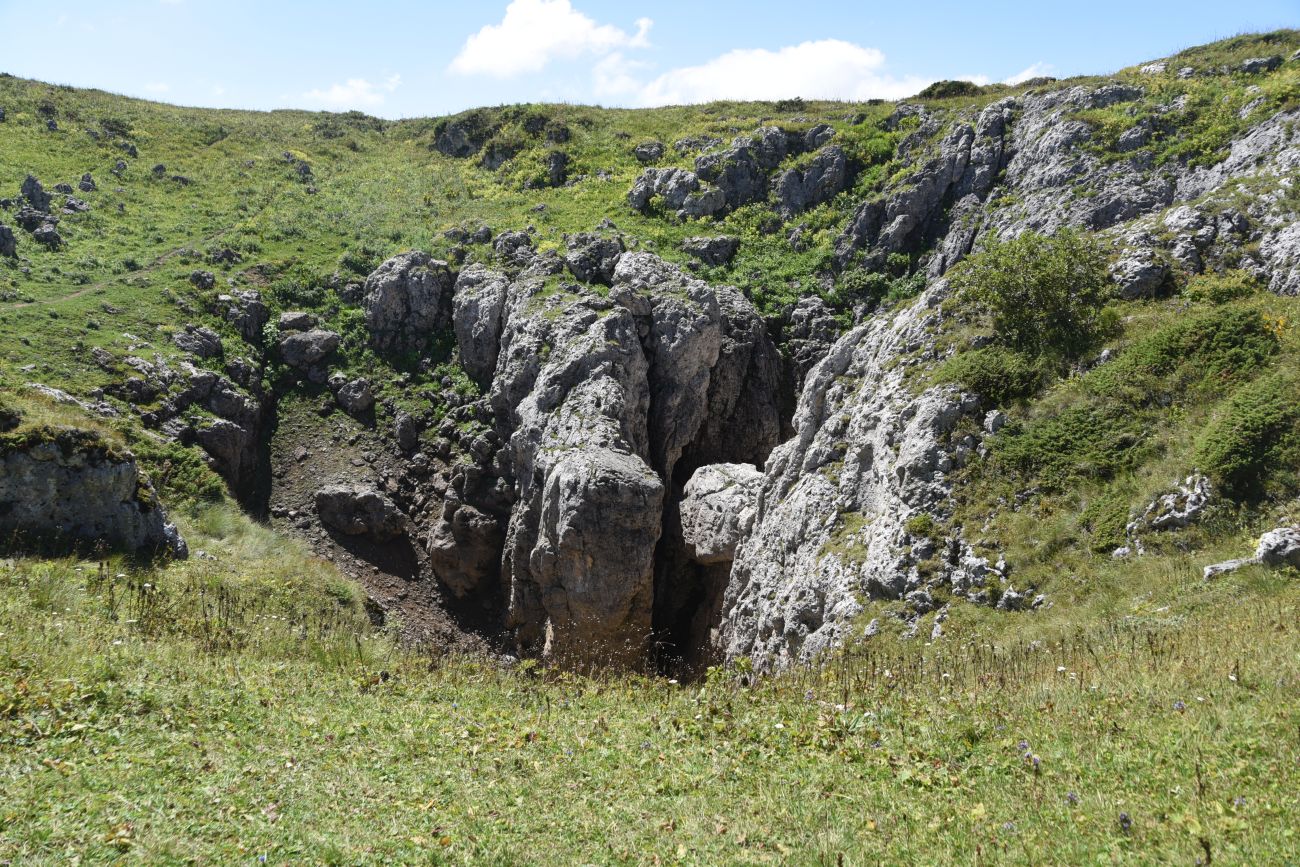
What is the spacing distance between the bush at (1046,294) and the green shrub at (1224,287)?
2546 millimetres

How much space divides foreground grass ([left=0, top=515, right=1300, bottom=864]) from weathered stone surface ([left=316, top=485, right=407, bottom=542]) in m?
25.0

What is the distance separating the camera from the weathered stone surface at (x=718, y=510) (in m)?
34.3

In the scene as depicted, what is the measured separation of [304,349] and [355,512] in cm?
1403

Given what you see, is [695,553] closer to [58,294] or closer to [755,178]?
[755,178]

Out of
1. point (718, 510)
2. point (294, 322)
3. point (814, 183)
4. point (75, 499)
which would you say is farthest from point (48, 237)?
point (814, 183)

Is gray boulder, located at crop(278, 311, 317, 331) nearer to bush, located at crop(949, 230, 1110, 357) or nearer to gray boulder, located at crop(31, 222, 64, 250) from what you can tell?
Answer: gray boulder, located at crop(31, 222, 64, 250)

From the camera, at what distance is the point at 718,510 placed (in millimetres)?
35438

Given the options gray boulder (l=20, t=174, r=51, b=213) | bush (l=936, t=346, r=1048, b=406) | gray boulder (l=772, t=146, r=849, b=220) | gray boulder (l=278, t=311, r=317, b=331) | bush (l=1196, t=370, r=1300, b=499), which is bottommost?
bush (l=1196, t=370, r=1300, b=499)

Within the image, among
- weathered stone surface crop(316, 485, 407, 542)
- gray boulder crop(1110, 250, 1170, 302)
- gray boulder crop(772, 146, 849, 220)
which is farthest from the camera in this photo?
gray boulder crop(772, 146, 849, 220)

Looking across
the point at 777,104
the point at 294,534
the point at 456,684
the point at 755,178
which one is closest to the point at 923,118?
the point at 755,178

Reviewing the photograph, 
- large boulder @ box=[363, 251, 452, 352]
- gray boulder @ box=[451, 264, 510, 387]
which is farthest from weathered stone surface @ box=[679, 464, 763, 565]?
large boulder @ box=[363, 251, 452, 352]

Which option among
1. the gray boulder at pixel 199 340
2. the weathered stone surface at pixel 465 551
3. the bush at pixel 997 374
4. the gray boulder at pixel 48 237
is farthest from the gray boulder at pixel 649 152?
the bush at pixel 997 374

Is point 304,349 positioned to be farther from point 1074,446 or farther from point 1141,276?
point 1141,276

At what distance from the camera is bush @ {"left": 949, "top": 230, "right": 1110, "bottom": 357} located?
24.7m
